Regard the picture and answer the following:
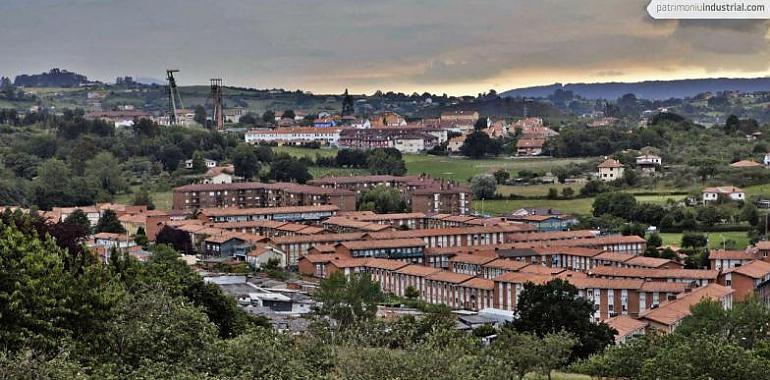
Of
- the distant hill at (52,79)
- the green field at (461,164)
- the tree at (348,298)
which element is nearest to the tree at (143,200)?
the green field at (461,164)

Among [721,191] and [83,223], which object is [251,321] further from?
[721,191]

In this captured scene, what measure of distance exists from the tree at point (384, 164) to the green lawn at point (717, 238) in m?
19.7

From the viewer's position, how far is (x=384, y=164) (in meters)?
57.3

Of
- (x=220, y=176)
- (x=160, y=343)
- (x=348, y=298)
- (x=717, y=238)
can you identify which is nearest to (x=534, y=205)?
(x=717, y=238)

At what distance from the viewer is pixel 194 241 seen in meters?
38.3

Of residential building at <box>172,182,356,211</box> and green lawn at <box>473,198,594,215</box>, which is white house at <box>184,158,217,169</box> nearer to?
residential building at <box>172,182,356,211</box>

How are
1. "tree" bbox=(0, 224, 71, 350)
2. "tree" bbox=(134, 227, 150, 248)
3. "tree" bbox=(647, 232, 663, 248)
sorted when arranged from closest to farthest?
"tree" bbox=(0, 224, 71, 350) → "tree" bbox=(647, 232, 663, 248) → "tree" bbox=(134, 227, 150, 248)

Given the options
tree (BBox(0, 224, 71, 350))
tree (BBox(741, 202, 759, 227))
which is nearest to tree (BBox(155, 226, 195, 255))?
tree (BBox(741, 202, 759, 227))

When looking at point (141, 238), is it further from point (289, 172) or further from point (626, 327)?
point (626, 327)

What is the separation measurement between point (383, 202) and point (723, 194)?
13229mm

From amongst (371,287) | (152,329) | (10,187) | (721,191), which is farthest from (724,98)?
(152,329)

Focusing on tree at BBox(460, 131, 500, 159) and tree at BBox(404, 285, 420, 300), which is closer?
A: tree at BBox(404, 285, 420, 300)

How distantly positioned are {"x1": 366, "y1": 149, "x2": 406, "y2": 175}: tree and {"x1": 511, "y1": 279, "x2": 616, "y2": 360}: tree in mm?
35803

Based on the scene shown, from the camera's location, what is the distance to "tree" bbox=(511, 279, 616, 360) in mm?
19859
